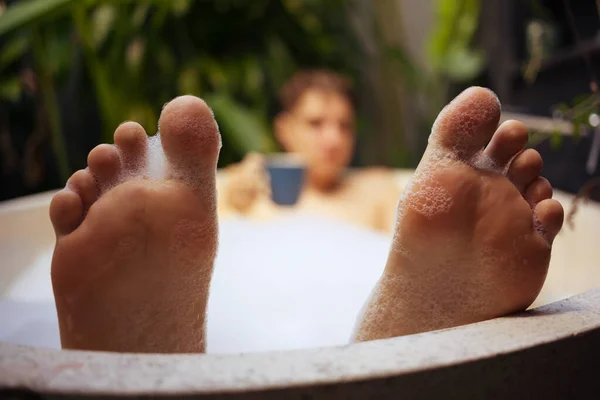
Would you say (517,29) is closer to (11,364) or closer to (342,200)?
(342,200)

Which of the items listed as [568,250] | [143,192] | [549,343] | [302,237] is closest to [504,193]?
[549,343]

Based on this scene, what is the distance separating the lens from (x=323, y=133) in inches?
65.8

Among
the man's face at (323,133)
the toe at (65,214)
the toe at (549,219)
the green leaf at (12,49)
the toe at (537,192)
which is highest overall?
the green leaf at (12,49)

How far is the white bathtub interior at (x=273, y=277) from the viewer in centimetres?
73

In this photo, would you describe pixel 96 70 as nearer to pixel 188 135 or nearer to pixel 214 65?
pixel 214 65

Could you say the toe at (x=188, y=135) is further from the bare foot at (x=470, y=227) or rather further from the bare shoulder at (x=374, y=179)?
the bare shoulder at (x=374, y=179)

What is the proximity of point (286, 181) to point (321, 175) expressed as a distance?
0.15m

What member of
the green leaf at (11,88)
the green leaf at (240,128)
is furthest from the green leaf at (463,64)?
the green leaf at (11,88)

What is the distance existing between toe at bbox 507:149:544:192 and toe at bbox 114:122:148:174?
1.12ft

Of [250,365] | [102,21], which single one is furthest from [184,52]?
[250,365]

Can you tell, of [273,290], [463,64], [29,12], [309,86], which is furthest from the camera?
[463,64]

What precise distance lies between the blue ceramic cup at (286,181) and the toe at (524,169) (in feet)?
3.45

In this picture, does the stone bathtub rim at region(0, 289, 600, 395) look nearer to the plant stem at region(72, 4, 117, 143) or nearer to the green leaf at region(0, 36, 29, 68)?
the plant stem at region(72, 4, 117, 143)

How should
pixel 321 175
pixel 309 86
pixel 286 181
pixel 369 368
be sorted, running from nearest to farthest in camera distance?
pixel 369 368
pixel 286 181
pixel 321 175
pixel 309 86
